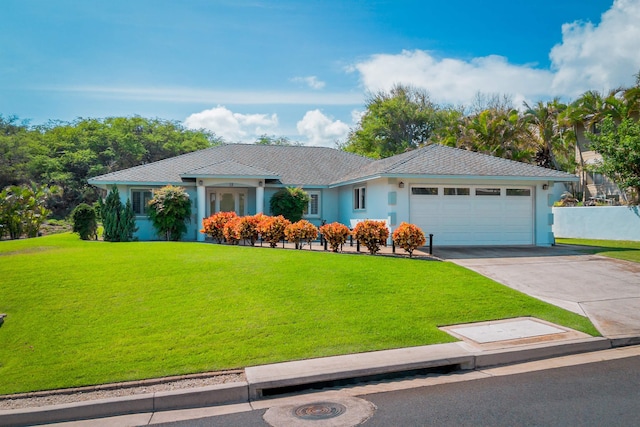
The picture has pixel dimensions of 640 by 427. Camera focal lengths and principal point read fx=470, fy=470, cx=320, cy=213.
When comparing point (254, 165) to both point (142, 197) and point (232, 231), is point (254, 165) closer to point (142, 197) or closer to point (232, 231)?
point (142, 197)

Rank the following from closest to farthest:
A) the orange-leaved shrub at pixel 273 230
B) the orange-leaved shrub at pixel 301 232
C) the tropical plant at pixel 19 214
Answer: the orange-leaved shrub at pixel 301 232 → the orange-leaved shrub at pixel 273 230 → the tropical plant at pixel 19 214

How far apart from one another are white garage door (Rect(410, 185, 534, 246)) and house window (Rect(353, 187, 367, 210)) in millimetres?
3699

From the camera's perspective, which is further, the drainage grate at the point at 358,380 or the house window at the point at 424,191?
the house window at the point at 424,191

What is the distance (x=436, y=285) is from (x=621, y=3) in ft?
50.5

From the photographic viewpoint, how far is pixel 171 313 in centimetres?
819

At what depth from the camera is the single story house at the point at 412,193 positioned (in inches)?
696

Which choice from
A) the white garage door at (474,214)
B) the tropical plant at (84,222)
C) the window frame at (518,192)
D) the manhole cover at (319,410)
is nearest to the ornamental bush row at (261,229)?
the white garage door at (474,214)

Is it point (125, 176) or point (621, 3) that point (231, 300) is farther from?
point (621, 3)

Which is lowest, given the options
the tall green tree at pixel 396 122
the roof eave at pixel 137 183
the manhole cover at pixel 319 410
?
the manhole cover at pixel 319 410

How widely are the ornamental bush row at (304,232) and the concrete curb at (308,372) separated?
6833 millimetres

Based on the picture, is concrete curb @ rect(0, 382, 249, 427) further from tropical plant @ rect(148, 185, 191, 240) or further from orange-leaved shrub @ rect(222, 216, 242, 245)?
tropical plant @ rect(148, 185, 191, 240)

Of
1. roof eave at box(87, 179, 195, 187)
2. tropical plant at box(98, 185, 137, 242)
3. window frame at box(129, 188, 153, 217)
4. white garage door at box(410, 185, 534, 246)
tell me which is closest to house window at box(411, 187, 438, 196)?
white garage door at box(410, 185, 534, 246)

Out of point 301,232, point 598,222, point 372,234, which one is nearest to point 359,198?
point 301,232

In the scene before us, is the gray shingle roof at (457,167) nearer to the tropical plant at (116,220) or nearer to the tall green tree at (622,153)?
the tall green tree at (622,153)
